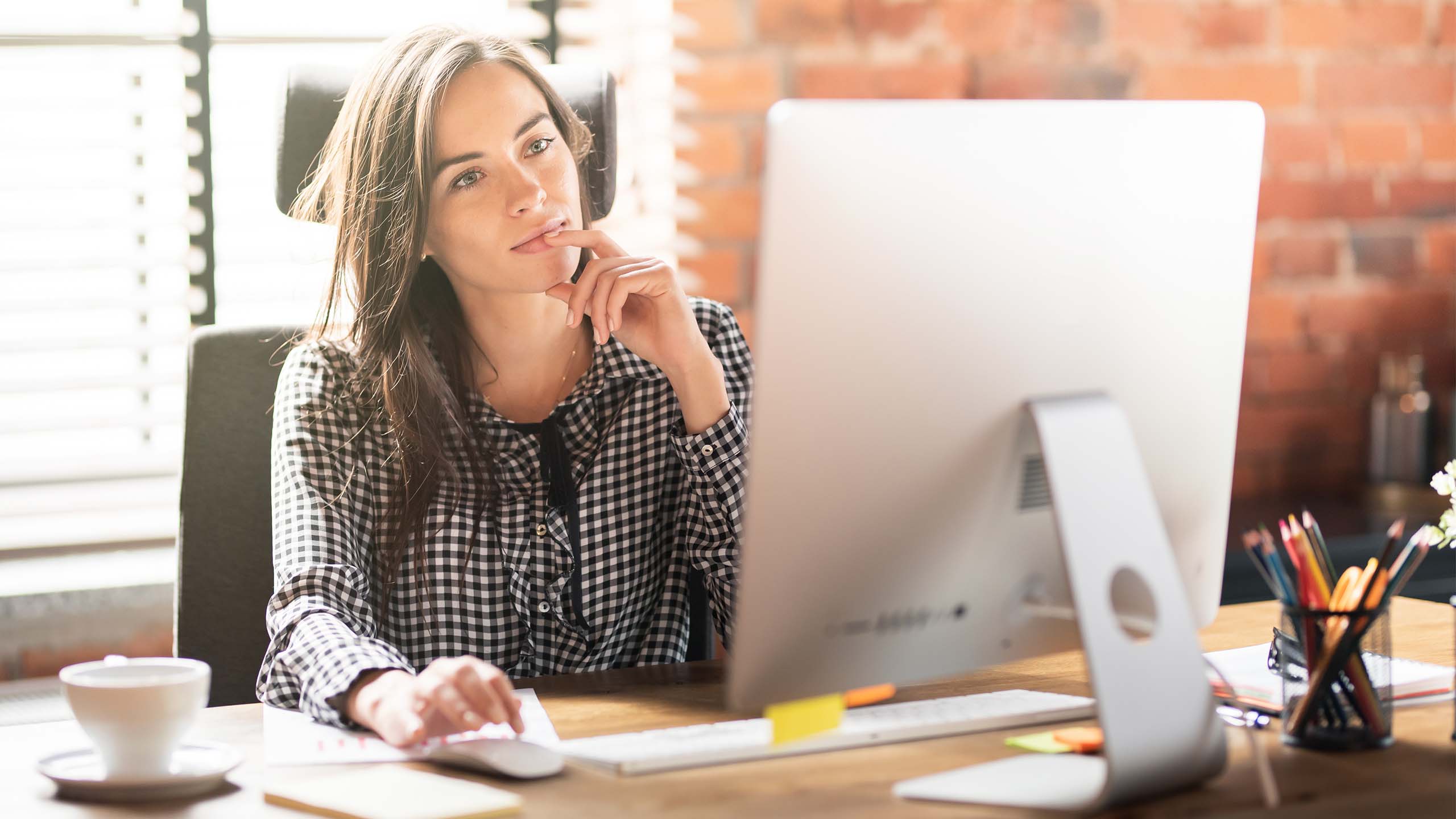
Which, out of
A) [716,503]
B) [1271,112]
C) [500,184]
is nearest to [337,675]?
[716,503]

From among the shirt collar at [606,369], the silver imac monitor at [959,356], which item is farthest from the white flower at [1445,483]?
the shirt collar at [606,369]

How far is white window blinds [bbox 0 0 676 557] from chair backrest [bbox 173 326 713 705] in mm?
450

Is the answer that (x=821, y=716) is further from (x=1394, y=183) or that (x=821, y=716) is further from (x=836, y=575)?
(x=1394, y=183)

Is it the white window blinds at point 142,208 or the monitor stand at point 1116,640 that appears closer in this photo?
the monitor stand at point 1116,640

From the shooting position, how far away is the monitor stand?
766 millimetres

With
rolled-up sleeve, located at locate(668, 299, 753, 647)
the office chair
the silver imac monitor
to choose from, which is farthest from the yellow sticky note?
the office chair

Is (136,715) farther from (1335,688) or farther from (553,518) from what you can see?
(1335,688)

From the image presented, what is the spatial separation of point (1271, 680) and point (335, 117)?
41.0 inches

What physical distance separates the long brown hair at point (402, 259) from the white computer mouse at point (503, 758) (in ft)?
1.54

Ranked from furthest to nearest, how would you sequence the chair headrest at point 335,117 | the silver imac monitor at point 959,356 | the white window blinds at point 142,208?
the white window blinds at point 142,208, the chair headrest at point 335,117, the silver imac monitor at point 959,356

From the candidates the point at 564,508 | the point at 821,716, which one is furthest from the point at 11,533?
the point at 821,716

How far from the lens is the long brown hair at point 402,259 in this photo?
1338mm

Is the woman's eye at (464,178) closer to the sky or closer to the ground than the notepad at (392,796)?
closer to the sky

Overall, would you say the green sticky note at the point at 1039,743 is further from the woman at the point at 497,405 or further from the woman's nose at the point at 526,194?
the woman's nose at the point at 526,194
